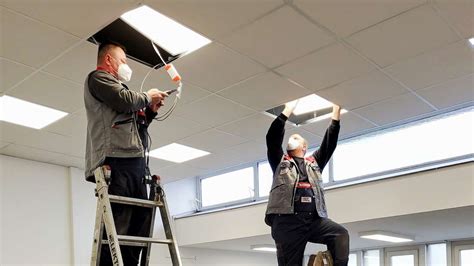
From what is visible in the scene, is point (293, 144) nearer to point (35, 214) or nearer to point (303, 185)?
point (303, 185)

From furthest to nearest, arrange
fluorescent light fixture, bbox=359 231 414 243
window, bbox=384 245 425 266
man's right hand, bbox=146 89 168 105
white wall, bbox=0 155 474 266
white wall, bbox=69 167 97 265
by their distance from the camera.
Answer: window, bbox=384 245 425 266, white wall, bbox=69 167 97 265, fluorescent light fixture, bbox=359 231 414 243, white wall, bbox=0 155 474 266, man's right hand, bbox=146 89 168 105

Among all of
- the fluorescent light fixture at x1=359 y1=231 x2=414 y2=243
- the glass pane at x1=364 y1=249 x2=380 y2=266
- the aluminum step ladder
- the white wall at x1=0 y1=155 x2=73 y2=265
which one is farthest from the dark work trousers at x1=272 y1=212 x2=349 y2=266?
the glass pane at x1=364 y1=249 x2=380 y2=266

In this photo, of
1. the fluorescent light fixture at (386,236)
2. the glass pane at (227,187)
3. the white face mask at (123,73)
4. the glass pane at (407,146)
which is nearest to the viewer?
the white face mask at (123,73)

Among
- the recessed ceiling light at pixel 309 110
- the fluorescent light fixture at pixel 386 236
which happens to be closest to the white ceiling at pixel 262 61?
the recessed ceiling light at pixel 309 110

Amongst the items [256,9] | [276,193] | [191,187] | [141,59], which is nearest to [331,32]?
[256,9]

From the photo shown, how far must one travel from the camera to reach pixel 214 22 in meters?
3.38

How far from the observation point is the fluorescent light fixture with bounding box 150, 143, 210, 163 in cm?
597

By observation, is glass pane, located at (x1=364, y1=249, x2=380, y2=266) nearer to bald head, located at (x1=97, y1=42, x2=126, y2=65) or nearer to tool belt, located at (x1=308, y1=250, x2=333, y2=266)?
tool belt, located at (x1=308, y1=250, x2=333, y2=266)

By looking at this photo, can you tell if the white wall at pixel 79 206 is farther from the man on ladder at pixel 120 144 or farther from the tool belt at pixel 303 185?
the man on ladder at pixel 120 144

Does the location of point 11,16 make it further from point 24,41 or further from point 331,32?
point 331,32

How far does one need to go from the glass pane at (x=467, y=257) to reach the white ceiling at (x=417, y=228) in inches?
8.9

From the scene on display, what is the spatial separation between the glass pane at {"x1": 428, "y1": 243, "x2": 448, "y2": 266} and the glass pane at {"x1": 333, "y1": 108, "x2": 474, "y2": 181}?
1.80 metres

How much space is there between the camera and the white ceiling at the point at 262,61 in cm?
327

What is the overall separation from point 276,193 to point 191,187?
4.85 metres
